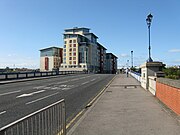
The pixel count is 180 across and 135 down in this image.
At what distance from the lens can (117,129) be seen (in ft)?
23.7

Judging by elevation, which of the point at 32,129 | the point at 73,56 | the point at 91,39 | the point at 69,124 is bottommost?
the point at 69,124

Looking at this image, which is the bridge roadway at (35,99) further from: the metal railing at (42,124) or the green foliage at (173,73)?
the green foliage at (173,73)

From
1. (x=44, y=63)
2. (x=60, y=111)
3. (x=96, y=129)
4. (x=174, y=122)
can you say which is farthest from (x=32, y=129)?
(x=44, y=63)

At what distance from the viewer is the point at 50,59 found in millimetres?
140625

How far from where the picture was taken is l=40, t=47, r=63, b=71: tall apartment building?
457ft

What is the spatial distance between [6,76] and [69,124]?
94.6 feet

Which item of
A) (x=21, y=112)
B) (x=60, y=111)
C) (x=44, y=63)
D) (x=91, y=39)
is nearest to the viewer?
(x=60, y=111)

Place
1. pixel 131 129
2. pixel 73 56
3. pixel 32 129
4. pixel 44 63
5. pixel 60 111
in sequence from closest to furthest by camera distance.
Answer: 1. pixel 32 129
2. pixel 60 111
3. pixel 131 129
4. pixel 73 56
5. pixel 44 63

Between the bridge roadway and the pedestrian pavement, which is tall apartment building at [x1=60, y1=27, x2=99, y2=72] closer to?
the bridge roadway

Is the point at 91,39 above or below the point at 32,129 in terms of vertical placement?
above

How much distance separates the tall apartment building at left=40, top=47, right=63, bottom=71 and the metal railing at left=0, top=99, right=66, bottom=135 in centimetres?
13251

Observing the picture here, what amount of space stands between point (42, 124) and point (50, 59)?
137 metres

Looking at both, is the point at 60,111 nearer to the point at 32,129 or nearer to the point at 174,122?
the point at 32,129

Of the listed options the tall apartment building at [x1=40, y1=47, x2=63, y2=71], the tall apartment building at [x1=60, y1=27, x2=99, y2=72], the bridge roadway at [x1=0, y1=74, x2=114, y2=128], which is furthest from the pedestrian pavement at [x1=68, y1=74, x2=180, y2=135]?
the tall apartment building at [x1=40, y1=47, x2=63, y2=71]
